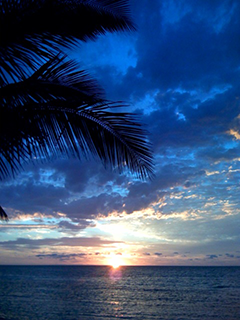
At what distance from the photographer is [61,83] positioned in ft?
9.73

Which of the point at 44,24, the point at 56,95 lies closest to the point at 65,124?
the point at 56,95

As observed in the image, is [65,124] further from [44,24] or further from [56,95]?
[44,24]

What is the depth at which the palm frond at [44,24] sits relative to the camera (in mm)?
2596

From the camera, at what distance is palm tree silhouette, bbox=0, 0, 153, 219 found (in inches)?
103

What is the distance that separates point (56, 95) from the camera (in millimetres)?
3018

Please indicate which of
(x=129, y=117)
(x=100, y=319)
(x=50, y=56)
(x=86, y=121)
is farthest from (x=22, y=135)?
(x=100, y=319)

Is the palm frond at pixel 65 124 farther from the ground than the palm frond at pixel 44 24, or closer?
closer


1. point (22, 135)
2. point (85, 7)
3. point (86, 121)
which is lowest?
point (22, 135)

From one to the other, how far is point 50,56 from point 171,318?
70.3ft

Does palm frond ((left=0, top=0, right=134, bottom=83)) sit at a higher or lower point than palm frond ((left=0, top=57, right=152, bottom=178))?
higher

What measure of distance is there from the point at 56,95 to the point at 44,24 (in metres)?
0.69

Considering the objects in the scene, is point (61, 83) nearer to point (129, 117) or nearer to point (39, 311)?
point (129, 117)

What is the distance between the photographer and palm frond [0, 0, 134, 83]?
2.60 metres

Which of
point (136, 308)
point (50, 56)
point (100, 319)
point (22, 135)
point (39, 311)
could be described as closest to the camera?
point (22, 135)
